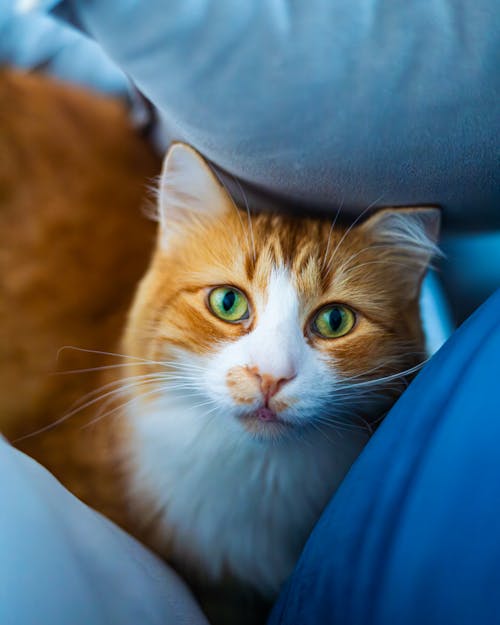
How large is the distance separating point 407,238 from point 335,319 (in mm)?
153

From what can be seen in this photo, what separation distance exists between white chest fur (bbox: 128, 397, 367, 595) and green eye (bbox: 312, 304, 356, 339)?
0.13m

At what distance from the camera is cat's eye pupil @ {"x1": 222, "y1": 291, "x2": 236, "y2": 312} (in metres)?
0.79

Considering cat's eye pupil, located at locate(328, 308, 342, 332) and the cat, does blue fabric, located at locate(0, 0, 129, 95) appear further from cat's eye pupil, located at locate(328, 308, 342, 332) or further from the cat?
cat's eye pupil, located at locate(328, 308, 342, 332)

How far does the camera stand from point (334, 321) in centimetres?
79

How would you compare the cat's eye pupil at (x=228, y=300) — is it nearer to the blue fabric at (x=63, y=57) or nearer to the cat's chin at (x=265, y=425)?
the cat's chin at (x=265, y=425)

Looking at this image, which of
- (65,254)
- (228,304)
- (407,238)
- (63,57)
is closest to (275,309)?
(228,304)

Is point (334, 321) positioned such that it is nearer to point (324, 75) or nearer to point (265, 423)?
point (265, 423)

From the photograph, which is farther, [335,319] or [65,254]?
[65,254]

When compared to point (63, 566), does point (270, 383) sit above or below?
above

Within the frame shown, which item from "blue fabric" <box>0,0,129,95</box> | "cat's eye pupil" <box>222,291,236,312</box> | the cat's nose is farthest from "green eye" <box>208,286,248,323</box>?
"blue fabric" <box>0,0,129,95</box>

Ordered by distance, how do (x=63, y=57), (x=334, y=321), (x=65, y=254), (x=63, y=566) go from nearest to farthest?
1. (x=63, y=566)
2. (x=334, y=321)
3. (x=65, y=254)
4. (x=63, y=57)

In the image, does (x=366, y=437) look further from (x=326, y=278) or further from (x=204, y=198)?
(x=204, y=198)

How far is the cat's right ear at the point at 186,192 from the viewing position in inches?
31.0

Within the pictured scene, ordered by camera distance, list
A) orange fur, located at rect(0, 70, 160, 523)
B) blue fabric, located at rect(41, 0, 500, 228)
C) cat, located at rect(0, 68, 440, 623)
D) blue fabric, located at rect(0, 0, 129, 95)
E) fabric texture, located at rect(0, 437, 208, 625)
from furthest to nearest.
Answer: blue fabric, located at rect(0, 0, 129, 95) → orange fur, located at rect(0, 70, 160, 523) → cat, located at rect(0, 68, 440, 623) → blue fabric, located at rect(41, 0, 500, 228) → fabric texture, located at rect(0, 437, 208, 625)
